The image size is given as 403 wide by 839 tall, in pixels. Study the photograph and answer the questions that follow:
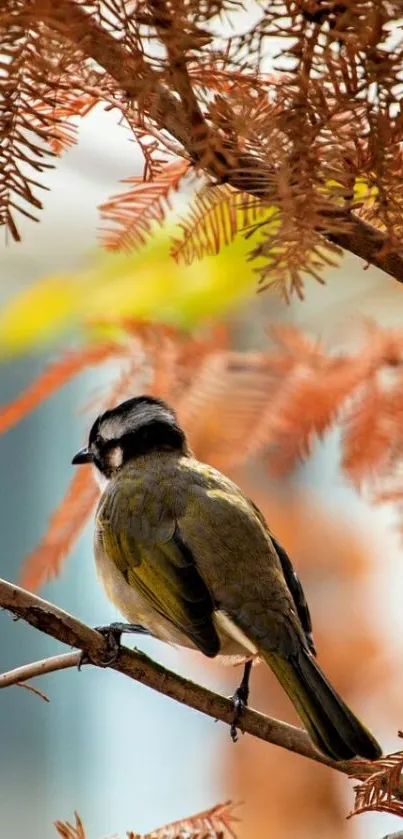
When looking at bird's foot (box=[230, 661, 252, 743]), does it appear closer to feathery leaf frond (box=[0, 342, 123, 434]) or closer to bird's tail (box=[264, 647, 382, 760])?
bird's tail (box=[264, 647, 382, 760])

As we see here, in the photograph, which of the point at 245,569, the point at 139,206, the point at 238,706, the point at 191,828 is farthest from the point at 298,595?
the point at 139,206

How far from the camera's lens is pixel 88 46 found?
0.68m

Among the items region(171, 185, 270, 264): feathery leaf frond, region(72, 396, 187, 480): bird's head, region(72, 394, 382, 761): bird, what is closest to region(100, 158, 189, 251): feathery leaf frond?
region(171, 185, 270, 264): feathery leaf frond

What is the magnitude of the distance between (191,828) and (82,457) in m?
1.28

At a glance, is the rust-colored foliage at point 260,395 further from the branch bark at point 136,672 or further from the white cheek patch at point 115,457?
the white cheek patch at point 115,457

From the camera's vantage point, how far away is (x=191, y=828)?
109 centimetres

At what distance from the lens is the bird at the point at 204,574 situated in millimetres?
1697

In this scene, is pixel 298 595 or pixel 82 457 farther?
pixel 82 457

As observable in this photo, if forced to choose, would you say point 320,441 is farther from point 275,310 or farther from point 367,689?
point 367,689

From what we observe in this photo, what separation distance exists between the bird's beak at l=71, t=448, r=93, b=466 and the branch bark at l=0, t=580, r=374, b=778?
975 millimetres

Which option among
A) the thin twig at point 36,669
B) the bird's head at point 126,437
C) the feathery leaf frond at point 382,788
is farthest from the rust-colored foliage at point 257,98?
the bird's head at point 126,437

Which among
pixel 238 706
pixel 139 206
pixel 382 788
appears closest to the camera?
pixel 382 788

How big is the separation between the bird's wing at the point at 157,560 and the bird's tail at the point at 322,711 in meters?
0.12

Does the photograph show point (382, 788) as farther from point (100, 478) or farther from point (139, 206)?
point (100, 478)
